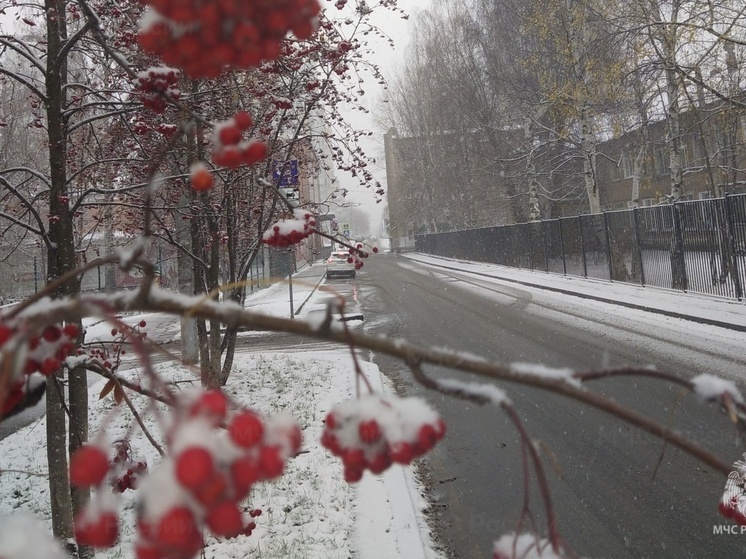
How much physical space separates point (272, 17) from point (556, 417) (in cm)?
609

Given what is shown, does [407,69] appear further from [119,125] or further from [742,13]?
[119,125]

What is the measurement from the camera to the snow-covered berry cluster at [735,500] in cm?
146

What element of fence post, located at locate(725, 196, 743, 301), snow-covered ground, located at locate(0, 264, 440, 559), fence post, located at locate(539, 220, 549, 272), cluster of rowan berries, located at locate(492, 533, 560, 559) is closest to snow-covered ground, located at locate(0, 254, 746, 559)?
snow-covered ground, located at locate(0, 264, 440, 559)

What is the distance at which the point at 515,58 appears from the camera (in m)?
21.8

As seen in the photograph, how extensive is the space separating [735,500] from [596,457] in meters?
3.70

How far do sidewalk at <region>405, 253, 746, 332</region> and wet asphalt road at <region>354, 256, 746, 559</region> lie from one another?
851 mm

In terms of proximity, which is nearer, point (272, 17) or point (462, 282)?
point (272, 17)

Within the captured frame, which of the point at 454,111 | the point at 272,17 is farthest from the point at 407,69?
the point at 272,17

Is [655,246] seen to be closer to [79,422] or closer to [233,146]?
[79,422]

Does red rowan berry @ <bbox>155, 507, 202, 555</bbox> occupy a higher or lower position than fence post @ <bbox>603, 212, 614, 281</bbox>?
lower

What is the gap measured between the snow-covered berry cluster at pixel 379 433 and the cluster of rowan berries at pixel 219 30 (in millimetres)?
536

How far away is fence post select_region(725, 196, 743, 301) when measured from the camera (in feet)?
38.0

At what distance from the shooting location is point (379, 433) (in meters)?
0.78

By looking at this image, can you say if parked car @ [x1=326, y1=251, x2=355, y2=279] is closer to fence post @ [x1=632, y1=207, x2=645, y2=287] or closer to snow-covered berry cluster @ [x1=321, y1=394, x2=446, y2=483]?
fence post @ [x1=632, y1=207, x2=645, y2=287]
